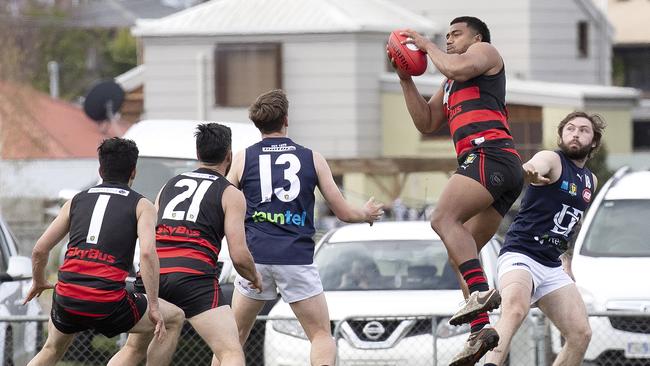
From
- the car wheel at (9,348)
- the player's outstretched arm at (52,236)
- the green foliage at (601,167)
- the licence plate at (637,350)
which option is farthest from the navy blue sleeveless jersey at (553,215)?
the green foliage at (601,167)

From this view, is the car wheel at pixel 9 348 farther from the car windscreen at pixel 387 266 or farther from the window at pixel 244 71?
the window at pixel 244 71

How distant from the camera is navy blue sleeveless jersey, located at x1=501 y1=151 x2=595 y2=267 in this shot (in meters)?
10.0

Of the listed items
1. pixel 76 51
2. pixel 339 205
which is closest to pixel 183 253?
pixel 339 205

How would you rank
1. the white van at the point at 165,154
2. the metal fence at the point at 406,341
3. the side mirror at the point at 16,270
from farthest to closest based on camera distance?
the white van at the point at 165,154 → the metal fence at the point at 406,341 → the side mirror at the point at 16,270

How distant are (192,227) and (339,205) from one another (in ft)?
3.30

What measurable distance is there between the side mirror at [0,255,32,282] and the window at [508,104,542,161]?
71.0 feet

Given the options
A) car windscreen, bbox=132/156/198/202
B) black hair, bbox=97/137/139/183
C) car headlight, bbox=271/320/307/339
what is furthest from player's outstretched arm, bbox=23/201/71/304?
car windscreen, bbox=132/156/198/202

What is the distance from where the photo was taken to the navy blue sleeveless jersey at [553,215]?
10000 millimetres

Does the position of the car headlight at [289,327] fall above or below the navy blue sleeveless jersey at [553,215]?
below

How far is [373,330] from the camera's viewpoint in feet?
39.5

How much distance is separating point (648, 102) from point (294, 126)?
1330 cm

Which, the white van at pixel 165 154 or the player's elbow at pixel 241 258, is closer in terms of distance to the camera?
the player's elbow at pixel 241 258

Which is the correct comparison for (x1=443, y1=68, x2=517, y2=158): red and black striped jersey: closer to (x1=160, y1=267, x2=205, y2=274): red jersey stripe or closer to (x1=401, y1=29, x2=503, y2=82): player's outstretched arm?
(x1=401, y1=29, x2=503, y2=82): player's outstretched arm

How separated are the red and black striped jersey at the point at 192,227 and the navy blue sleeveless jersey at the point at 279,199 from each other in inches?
13.0
